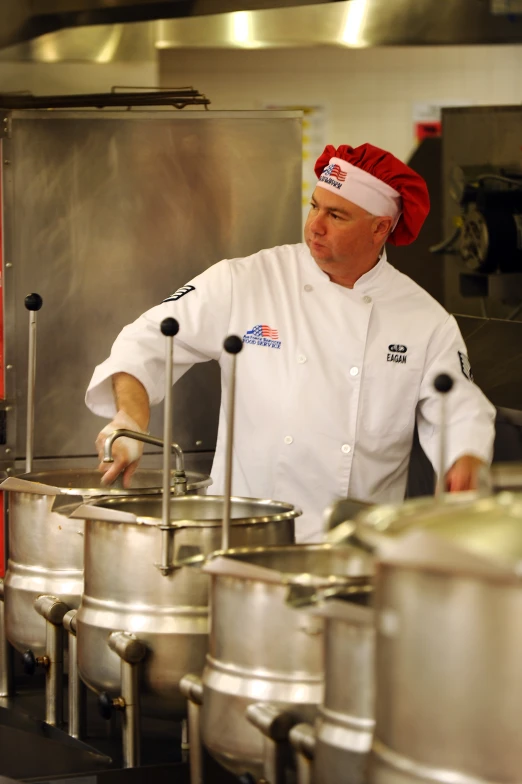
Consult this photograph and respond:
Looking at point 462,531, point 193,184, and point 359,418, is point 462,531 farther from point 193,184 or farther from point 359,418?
point 193,184

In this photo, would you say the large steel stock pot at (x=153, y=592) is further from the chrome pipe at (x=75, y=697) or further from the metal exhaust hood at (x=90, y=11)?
the metal exhaust hood at (x=90, y=11)

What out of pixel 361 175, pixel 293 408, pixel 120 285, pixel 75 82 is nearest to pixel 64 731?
pixel 293 408

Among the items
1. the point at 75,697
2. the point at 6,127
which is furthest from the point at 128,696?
the point at 6,127

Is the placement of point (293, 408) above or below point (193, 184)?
below

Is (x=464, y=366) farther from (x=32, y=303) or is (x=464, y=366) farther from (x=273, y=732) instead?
(x=273, y=732)

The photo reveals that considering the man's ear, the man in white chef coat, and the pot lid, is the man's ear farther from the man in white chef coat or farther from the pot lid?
the pot lid

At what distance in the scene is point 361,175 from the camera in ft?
7.46

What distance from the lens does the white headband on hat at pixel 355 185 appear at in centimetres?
227

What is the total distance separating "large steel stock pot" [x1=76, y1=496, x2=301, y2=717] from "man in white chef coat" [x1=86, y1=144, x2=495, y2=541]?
771 mm

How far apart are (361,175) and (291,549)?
119 cm

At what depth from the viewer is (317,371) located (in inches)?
89.3

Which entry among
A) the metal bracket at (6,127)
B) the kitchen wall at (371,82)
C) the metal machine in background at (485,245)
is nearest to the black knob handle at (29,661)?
the metal machine in background at (485,245)

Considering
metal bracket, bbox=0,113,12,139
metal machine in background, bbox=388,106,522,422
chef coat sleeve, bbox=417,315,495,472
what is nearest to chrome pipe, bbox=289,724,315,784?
chef coat sleeve, bbox=417,315,495,472

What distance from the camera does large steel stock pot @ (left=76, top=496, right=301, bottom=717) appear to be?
1.37m
